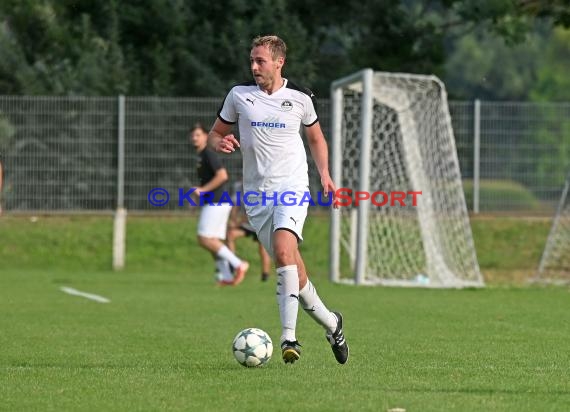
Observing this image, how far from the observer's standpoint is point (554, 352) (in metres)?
9.36

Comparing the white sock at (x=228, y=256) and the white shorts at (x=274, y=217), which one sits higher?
the white shorts at (x=274, y=217)

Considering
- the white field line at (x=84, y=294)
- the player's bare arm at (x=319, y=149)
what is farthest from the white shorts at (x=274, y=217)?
the white field line at (x=84, y=294)

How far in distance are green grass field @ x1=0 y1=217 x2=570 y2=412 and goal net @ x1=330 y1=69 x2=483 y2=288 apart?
1.12 m

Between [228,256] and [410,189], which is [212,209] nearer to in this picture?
[228,256]

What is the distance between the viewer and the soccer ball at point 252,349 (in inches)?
324

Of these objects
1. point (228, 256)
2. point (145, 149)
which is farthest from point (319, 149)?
point (145, 149)

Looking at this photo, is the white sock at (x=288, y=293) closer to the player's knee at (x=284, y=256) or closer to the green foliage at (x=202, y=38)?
the player's knee at (x=284, y=256)

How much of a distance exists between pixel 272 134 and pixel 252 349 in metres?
1.40

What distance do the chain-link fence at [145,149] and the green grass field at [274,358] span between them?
3281 millimetres

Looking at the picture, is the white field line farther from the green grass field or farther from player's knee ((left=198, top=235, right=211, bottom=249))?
player's knee ((left=198, top=235, right=211, bottom=249))

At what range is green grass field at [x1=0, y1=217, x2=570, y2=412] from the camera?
6887 mm

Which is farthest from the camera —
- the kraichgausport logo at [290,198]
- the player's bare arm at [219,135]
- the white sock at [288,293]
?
the player's bare arm at [219,135]

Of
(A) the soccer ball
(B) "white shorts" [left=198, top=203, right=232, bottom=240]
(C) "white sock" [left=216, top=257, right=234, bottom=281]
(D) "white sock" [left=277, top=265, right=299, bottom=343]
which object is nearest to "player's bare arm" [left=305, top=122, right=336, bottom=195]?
(D) "white sock" [left=277, top=265, right=299, bottom=343]

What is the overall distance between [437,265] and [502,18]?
1103 centimetres
